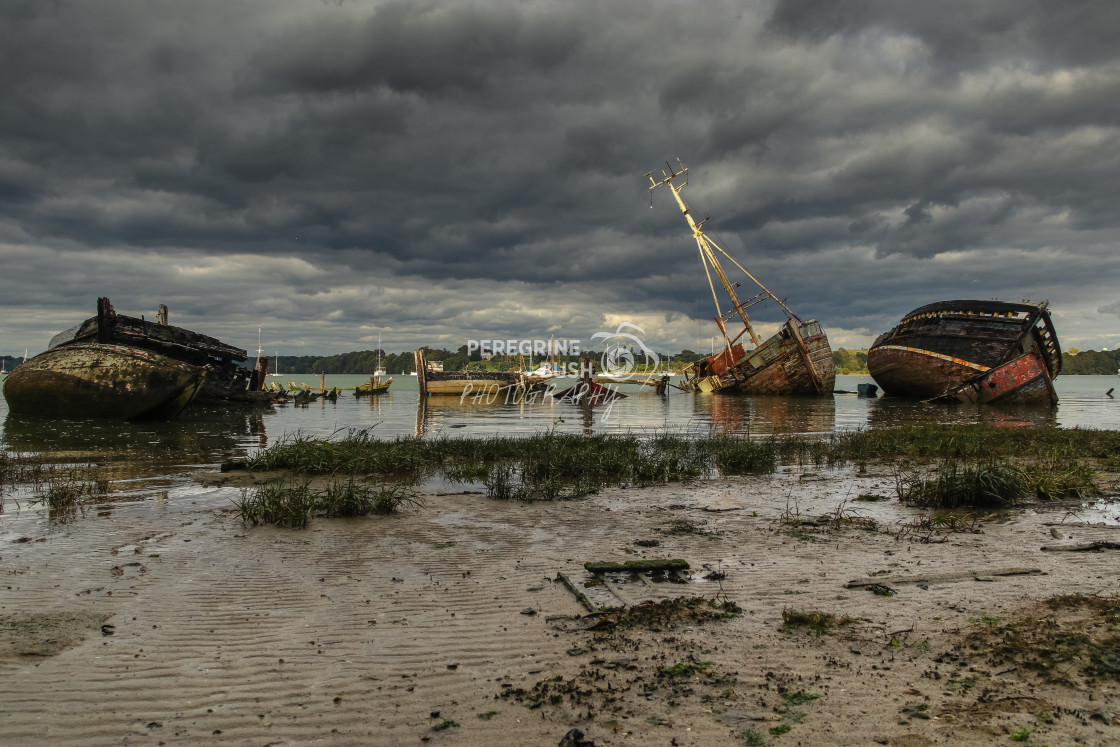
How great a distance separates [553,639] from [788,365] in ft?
147

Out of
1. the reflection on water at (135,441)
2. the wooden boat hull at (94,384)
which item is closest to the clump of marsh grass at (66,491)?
the reflection on water at (135,441)

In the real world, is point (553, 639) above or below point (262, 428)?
below

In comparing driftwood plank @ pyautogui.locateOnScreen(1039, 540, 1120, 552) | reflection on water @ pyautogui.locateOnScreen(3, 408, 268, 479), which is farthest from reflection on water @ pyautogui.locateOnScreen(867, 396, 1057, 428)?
reflection on water @ pyautogui.locateOnScreen(3, 408, 268, 479)

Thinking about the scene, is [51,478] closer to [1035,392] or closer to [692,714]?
[692,714]

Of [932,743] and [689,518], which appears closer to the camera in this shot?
[932,743]

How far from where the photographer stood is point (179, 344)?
31484mm

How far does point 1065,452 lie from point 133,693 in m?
15.5

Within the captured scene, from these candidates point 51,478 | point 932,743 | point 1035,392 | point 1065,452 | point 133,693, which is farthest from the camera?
point 1035,392

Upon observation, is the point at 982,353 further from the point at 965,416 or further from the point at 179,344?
the point at 179,344

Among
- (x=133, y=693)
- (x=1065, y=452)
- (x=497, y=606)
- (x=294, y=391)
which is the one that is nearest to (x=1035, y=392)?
(x=1065, y=452)

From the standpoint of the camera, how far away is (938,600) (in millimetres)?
4391

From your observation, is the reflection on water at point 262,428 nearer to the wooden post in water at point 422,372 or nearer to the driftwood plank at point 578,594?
the driftwood plank at point 578,594

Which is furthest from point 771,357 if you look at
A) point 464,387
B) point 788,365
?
point 464,387

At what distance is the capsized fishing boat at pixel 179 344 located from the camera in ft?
90.3
